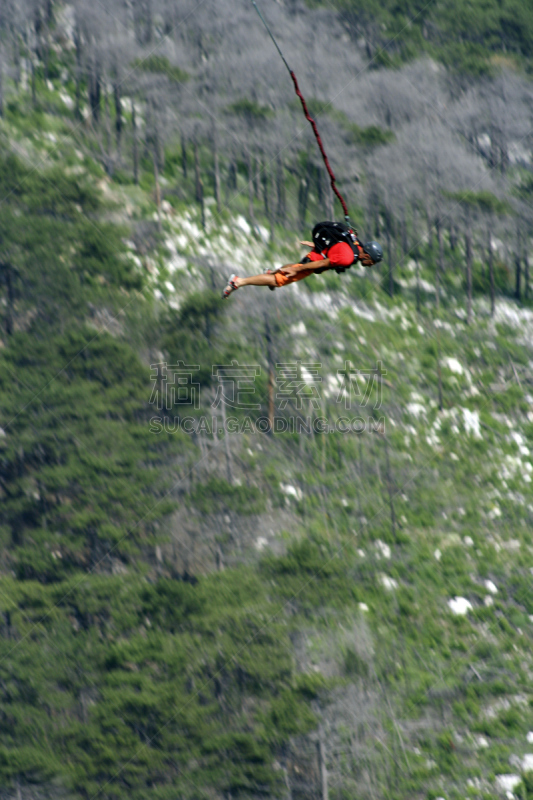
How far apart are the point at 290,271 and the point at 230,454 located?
1079 cm

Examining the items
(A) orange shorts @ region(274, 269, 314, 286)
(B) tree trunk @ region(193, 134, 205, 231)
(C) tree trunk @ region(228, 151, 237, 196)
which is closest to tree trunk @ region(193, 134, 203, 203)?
(B) tree trunk @ region(193, 134, 205, 231)

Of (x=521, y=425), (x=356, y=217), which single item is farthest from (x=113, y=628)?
(x=356, y=217)

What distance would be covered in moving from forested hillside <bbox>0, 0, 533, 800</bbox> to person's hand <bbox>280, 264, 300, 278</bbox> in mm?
10423

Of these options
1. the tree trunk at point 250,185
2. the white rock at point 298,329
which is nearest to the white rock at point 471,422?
the white rock at point 298,329

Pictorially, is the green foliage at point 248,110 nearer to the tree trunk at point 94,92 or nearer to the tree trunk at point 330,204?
the tree trunk at point 330,204

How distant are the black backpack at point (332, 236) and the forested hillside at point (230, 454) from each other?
34.1ft

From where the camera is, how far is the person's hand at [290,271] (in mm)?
9336

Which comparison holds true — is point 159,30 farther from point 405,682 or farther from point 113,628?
point 405,682

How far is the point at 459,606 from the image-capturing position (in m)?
19.2

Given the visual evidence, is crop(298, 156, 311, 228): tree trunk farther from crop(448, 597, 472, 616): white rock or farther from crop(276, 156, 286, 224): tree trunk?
crop(448, 597, 472, 616): white rock

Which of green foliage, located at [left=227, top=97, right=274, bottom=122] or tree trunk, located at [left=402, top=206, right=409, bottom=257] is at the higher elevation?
green foliage, located at [left=227, top=97, right=274, bottom=122]

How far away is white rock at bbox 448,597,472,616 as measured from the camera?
19109 millimetres

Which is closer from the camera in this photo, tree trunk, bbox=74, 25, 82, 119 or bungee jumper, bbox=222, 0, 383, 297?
bungee jumper, bbox=222, 0, 383, 297

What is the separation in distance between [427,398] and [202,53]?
41.5ft
